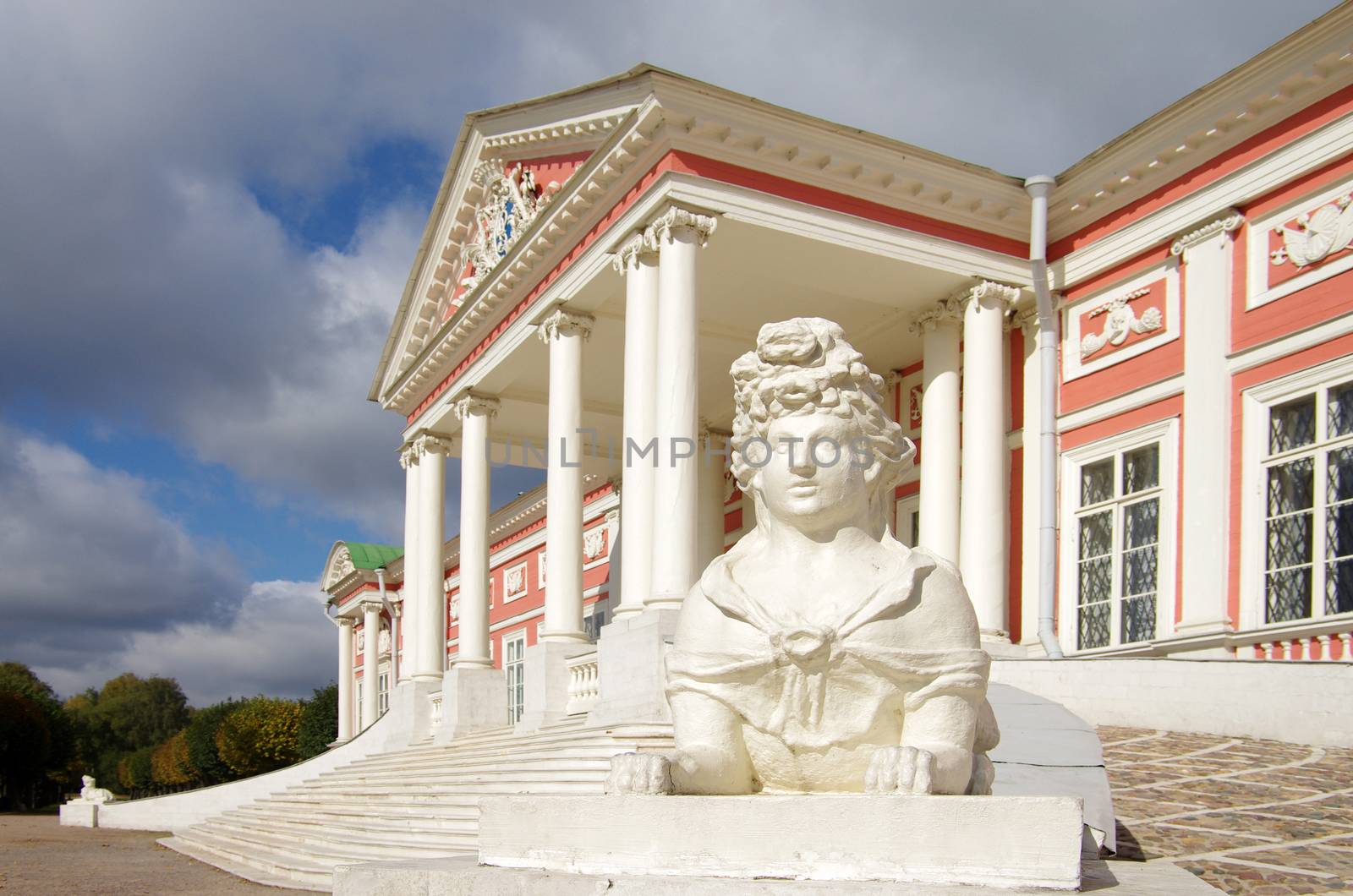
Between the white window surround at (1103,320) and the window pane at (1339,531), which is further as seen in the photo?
the white window surround at (1103,320)

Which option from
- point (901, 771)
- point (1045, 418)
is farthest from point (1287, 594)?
point (901, 771)

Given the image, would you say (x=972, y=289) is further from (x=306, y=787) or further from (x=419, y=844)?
(x=306, y=787)

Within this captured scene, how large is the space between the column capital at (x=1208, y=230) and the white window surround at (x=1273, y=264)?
6.4 inches

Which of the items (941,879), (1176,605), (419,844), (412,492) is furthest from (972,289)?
(941,879)

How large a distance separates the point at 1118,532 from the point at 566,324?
6.96m

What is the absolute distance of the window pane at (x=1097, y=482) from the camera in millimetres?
14586

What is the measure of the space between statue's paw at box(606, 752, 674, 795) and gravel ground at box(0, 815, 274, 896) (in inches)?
292

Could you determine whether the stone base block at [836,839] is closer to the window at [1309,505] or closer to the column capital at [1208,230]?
the window at [1309,505]

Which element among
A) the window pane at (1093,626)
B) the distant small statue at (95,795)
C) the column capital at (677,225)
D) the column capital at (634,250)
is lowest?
the distant small statue at (95,795)

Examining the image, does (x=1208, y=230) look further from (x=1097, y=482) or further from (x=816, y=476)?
(x=816, y=476)

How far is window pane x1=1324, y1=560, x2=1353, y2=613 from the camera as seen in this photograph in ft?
37.1

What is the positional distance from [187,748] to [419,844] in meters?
45.0

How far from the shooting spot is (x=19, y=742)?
44938 mm

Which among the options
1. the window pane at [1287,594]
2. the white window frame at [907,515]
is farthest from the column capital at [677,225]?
the window pane at [1287,594]
